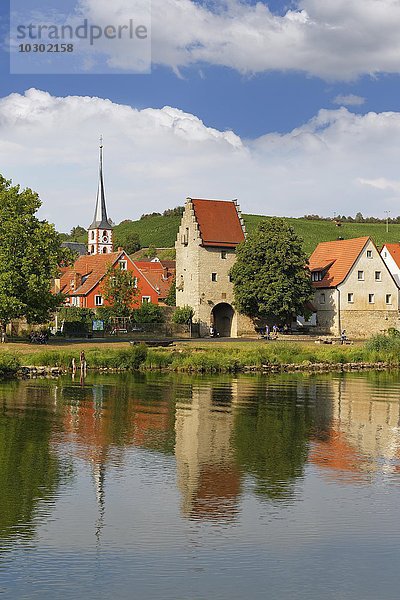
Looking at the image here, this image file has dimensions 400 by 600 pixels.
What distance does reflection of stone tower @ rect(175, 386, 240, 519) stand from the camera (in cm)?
2161

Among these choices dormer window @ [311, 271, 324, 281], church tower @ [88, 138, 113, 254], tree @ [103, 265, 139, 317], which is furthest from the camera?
church tower @ [88, 138, 113, 254]

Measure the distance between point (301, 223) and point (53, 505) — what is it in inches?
6209

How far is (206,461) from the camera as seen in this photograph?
2689 cm

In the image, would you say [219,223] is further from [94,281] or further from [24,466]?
[24,466]

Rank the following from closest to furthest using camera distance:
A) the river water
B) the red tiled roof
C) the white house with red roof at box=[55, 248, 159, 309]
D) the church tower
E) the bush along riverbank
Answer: the river water
the bush along riverbank
the red tiled roof
the white house with red roof at box=[55, 248, 159, 309]
the church tower

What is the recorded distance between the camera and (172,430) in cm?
3300

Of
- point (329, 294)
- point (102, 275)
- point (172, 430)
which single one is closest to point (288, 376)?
point (172, 430)

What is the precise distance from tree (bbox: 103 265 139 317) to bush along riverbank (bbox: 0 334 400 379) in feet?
77.0

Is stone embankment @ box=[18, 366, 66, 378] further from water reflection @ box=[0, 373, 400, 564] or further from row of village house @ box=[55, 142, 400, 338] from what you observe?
row of village house @ box=[55, 142, 400, 338]

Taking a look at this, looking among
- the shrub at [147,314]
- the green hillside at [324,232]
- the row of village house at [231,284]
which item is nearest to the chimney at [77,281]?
the row of village house at [231,284]

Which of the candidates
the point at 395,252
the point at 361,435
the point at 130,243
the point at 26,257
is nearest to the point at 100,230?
the point at 130,243

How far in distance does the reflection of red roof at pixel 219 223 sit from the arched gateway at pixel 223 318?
6.54 metres

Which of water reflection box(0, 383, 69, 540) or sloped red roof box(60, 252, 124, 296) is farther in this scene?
sloped red roof box(60, 252, 124, 296)

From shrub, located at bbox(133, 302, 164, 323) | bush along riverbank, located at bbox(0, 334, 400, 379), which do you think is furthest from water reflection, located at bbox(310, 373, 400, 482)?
shrub, located at bbox(133, 302, 164, 323)
